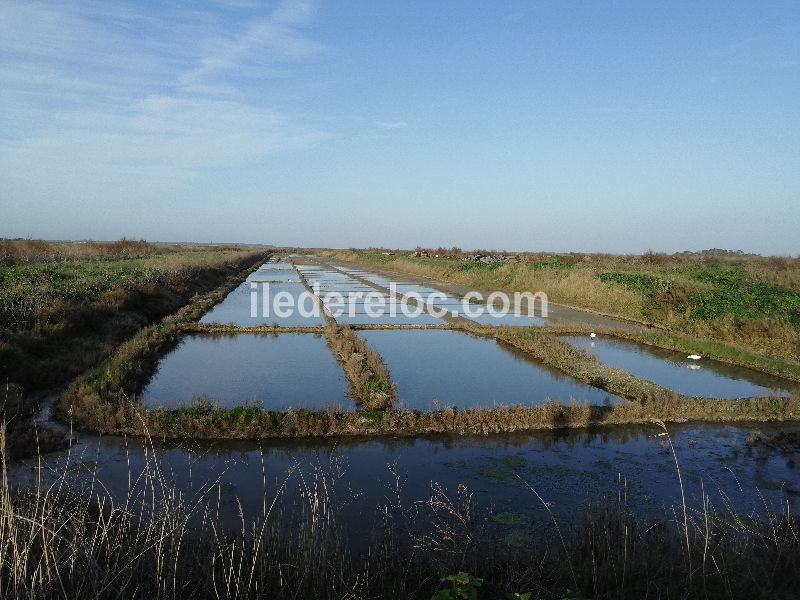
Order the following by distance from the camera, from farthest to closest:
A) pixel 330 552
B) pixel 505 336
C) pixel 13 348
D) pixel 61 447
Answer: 1. pixel 505 336
2. pixel 13 348
3. pixel 61 447
4. pixel 330 552

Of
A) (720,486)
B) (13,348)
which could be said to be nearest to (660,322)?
(720,486)

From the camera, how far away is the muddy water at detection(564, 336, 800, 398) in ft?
35.9

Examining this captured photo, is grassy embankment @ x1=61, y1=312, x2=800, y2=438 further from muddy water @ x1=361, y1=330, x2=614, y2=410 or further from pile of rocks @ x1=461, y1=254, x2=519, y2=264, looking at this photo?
pile of rocks @ x1=461, y1=254, x2=519, y2=264

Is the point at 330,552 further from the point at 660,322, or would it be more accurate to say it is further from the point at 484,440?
the point at 660,322

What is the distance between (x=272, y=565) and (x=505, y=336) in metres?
12.6

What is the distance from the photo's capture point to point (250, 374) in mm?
11039

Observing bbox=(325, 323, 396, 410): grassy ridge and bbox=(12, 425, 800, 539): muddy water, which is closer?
bbox=(12, 425, 800, 539): muddy water

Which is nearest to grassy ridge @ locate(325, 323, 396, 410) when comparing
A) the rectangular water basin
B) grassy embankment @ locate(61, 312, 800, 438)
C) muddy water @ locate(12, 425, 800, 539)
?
grassy embankment @ locate(61, 312, 800, 438)

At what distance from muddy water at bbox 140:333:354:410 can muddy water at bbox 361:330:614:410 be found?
1438mm

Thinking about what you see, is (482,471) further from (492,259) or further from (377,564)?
(492,259)

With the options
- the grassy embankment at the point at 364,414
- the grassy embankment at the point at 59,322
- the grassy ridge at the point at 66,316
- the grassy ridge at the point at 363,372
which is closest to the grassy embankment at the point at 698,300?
the grassy embankment at the point at 364,414

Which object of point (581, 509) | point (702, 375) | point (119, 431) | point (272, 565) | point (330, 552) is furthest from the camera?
point (702, 375)

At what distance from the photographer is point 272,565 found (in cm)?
388

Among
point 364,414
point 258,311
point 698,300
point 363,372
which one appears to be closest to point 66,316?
point 363,372
